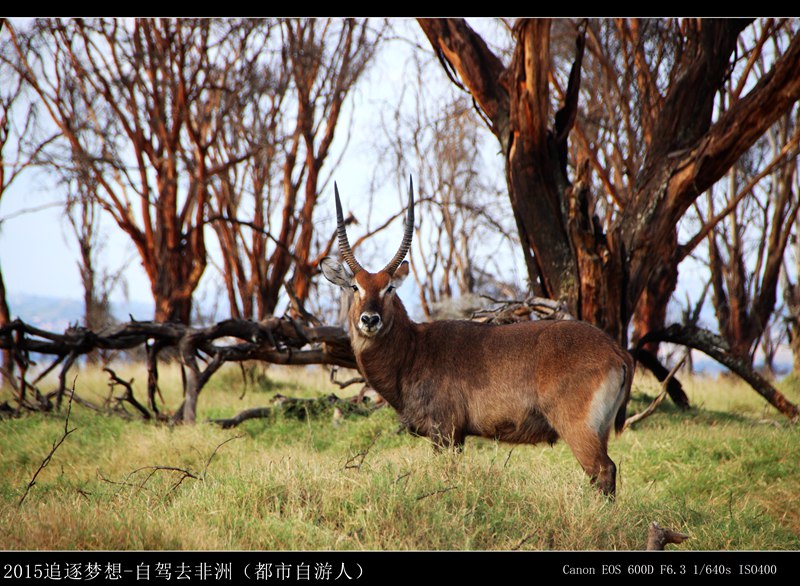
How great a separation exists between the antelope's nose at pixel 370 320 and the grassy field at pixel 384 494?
966mm

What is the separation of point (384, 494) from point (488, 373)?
1612mm

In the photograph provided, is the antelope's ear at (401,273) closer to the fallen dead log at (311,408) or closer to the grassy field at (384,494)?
the grassy field at (384,494)

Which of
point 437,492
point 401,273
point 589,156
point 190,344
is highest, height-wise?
point 589,156

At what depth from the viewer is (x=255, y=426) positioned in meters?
8.09

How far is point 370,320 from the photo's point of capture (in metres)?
5.46

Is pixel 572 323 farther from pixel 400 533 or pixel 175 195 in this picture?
pixel 175 195

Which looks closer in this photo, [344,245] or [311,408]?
[344,245]

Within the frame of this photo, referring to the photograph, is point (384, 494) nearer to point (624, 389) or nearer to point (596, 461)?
point (596, 461)

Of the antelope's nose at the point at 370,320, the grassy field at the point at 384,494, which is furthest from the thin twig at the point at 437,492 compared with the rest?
the antelope's nose at the point at 370,320

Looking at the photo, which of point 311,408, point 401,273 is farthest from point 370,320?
point 311,408

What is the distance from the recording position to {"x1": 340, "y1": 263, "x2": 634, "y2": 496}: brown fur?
5.14m

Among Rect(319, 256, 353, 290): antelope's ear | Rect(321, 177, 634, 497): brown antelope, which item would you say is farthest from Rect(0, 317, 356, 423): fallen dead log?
Rect(321, 177, 634, 497): brown antelope
